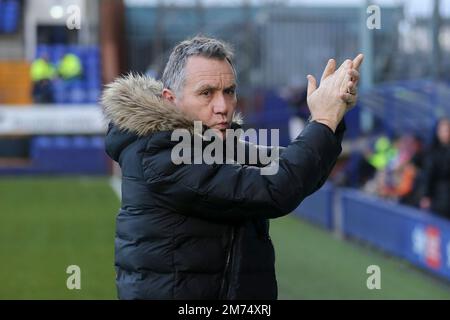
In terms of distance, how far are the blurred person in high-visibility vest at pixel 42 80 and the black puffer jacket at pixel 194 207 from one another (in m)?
26.5

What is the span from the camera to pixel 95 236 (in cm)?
1500

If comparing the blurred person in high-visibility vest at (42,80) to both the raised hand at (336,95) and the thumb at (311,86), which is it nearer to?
the thumb at (311,86)

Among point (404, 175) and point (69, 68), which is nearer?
point (404, 175)

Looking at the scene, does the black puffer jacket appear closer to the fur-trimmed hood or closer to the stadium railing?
the fur-trimmed hood

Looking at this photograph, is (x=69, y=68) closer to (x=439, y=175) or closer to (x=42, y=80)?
(x=42, y=80)

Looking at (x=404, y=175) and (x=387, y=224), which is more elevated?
(x=404, y=175)

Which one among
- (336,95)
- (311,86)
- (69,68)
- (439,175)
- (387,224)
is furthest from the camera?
(69,68)

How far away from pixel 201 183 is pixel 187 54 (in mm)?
475

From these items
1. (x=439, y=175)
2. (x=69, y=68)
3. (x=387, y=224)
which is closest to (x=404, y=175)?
(x=387, y=224)

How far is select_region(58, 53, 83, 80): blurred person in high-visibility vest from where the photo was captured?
101ft

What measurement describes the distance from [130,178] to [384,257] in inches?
398

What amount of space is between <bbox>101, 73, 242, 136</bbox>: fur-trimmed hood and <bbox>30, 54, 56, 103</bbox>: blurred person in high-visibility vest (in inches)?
1037

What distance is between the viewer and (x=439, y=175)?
43.2 feet
